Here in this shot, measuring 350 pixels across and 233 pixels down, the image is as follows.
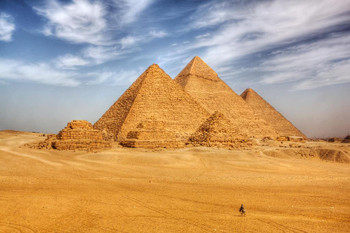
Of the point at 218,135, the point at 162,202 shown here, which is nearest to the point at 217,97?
the point at 218,135

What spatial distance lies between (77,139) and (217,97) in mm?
32470

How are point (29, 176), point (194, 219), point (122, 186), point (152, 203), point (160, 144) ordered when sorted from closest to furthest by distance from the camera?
point (194, 219), point (152, 203), point (122, 186), point (29, 176), point (160, 144)

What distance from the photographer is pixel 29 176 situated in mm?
7957

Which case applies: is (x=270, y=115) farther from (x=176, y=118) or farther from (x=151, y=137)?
(x=151, y=137)

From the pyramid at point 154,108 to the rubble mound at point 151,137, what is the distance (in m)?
6.15

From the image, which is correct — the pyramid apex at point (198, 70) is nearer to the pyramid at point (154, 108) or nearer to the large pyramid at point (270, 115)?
the pyramid at point (154, 108)

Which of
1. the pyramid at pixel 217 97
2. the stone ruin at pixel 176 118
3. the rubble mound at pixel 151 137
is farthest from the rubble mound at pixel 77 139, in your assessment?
the pyramid at pixel 217 97

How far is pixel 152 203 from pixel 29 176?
15.6 ft

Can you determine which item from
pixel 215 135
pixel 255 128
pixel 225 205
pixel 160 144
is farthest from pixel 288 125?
pixel 225 205

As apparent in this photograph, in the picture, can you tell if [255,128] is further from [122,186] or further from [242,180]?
[122,186]

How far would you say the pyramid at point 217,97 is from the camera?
146 feet

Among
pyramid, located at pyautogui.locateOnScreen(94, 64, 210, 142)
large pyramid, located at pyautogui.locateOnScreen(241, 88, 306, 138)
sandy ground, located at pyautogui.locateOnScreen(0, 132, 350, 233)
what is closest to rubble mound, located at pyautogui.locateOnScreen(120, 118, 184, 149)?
pyramid, located at pyautogui.locateOnScreen(94, 64, 210, 142)

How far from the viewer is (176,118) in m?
31.5

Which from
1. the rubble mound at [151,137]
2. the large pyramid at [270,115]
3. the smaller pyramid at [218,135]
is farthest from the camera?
the large pyramid at [270,115]
